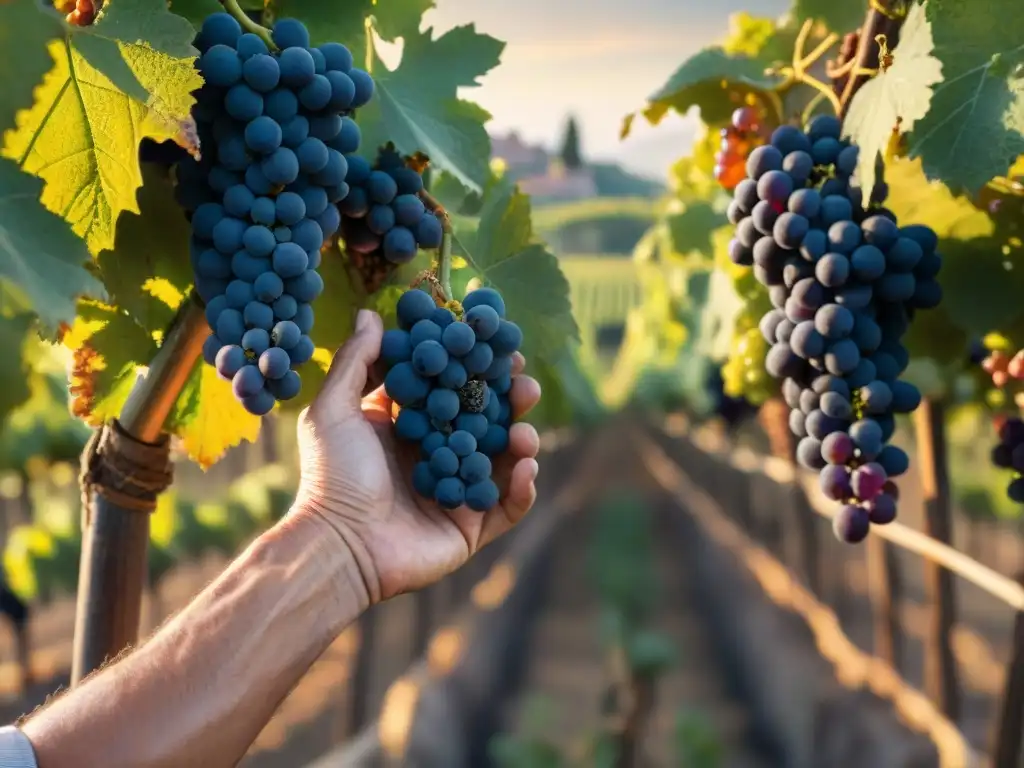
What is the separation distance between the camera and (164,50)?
4.29 feet

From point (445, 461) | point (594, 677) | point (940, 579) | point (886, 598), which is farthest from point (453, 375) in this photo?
point (594, 677)

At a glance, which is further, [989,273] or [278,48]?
[989,273]

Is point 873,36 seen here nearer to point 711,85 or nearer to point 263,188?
point 711,85

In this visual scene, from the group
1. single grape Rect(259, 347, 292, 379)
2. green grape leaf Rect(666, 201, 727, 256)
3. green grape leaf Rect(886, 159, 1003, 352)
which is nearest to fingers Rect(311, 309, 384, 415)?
single grape Rect(259, 347, 292, 379)

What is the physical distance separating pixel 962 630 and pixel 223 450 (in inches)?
443

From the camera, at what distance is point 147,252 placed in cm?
163

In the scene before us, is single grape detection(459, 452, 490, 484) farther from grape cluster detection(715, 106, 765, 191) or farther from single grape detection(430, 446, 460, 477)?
grape cluster detection(715, 106, 765, 191)

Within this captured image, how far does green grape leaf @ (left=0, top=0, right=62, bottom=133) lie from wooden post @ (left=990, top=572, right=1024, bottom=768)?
2.74 m

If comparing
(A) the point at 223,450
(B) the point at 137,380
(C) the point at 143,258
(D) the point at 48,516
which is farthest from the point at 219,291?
(D) the point at 48,516

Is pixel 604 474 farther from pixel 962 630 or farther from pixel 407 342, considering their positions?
pixel 407 342

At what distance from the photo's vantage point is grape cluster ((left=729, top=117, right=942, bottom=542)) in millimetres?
1760

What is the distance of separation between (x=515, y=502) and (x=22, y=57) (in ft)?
3.02

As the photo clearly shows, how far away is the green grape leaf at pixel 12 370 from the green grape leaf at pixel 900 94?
126cm

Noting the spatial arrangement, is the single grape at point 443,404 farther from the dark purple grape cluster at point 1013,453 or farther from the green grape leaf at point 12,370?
the dark purple grape cluster at point 1013,453
